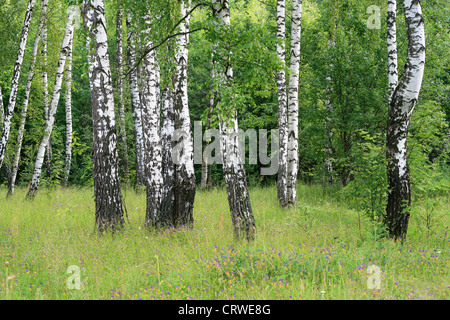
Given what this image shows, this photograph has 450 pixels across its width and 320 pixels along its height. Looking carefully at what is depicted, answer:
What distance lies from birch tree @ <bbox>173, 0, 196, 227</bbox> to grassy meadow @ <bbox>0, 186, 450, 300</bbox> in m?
0.51

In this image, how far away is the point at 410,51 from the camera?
237 inches

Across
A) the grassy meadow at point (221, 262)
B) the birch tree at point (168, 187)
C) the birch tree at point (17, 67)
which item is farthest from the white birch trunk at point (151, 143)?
the birch tree at point (17, 67)

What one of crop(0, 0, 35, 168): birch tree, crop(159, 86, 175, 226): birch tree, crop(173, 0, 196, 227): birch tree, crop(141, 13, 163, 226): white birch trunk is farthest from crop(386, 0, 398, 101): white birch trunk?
crop(0, 0, 35, 168): birch tree

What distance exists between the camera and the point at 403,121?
6.13 meters

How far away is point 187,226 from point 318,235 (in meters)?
2.58

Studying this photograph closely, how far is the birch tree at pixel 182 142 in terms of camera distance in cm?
723

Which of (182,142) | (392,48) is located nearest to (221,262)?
(182,142)

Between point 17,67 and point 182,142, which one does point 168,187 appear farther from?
point 17,67

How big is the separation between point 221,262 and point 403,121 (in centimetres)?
394

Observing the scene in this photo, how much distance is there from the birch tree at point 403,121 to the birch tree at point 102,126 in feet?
16.8

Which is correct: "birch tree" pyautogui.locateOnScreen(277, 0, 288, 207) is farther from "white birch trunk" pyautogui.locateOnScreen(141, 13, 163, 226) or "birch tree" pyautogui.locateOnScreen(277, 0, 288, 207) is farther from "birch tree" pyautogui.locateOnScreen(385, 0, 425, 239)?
"birch tree" pyautogui.locateOnScreen(385, 0, 425, 239)

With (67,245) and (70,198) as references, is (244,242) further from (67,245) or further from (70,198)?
(70,198)

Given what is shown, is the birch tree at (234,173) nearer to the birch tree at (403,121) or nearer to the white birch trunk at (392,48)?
the birch tree at (403,121)

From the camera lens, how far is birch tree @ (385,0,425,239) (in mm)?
5949
